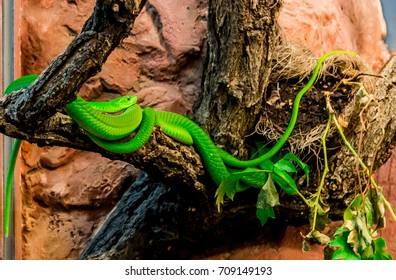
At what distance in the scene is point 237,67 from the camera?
1628 millimetres

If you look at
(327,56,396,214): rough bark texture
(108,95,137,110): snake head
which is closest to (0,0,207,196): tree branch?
(108,95,137,110): snake head

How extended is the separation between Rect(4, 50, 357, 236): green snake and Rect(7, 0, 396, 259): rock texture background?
31 cm

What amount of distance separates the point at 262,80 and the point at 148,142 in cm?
42

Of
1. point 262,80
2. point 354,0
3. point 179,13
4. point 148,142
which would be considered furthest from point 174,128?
point 354,0

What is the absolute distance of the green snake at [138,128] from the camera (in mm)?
1352

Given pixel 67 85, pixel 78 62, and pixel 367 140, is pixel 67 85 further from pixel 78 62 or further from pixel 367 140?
pixel 367 140

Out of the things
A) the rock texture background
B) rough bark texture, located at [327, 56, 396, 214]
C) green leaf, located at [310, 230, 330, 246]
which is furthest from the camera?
the rock texture background

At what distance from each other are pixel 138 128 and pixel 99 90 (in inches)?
20.3

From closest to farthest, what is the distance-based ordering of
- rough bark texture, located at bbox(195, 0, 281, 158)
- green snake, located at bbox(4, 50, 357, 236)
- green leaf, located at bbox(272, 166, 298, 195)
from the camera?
green snake, located at bbox(4, 50, 357, 236) < green leaf, located at bbox(272, 166, 298, 195) < rough bark texture, located at bbox(195, 0, 281, 158)

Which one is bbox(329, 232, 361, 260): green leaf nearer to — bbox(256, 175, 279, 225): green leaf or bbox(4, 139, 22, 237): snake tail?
bbox(256, 175, 279, 225): green leaf

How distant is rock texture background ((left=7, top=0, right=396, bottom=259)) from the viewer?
6.14 ft

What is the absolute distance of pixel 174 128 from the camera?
1.61 m

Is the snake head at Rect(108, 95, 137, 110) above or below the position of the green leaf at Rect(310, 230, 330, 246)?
above

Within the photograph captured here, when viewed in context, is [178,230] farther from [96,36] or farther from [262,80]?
[96,36]
